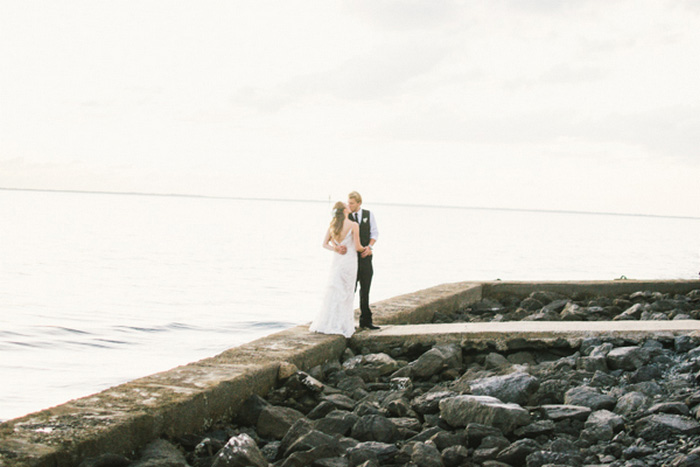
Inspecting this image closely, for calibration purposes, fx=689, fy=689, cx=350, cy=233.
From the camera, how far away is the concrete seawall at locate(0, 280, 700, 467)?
413 centimetres

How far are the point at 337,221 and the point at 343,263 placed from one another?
0.54 meters

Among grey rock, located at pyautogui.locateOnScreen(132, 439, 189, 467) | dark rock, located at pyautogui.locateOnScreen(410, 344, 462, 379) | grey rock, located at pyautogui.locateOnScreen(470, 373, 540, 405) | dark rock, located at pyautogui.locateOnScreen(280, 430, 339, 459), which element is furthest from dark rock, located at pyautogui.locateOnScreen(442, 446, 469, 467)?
dark rock, located at pyautogui.locateOnScreen(410, 344, 462, 379)

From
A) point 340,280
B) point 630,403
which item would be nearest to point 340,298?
point 340,280

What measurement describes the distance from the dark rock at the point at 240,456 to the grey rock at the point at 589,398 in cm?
253

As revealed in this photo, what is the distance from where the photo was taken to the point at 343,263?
8.39 meters

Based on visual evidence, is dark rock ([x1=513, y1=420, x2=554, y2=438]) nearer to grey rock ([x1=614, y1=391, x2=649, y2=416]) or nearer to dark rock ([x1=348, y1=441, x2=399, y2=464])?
grey rock ([x1=614, y1=391, x2=649, y2=416])

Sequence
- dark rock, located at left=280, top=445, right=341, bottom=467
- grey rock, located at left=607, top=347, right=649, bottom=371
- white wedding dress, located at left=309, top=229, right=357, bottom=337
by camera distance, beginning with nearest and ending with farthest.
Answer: dark rock, located at left=280, top=445, right=341, bottom=467, grey rock, located at left=607, top=347, right=649, bottom=371, white wedding dress, located at left=309, top=229, right=357, bottom=337

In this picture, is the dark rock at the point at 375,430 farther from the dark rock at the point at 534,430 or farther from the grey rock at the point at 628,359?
the grey rock at the point at 628,359

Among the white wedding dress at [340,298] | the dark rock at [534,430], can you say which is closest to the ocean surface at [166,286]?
the white wedding dress at [340,298]

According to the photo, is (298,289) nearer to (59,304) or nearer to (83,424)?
(59,304)

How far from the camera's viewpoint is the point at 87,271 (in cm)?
3075

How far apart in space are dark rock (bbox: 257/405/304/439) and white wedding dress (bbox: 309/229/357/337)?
2644mm

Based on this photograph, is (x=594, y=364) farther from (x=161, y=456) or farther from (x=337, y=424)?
(x=161, y=456)

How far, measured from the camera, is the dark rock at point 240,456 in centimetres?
439
